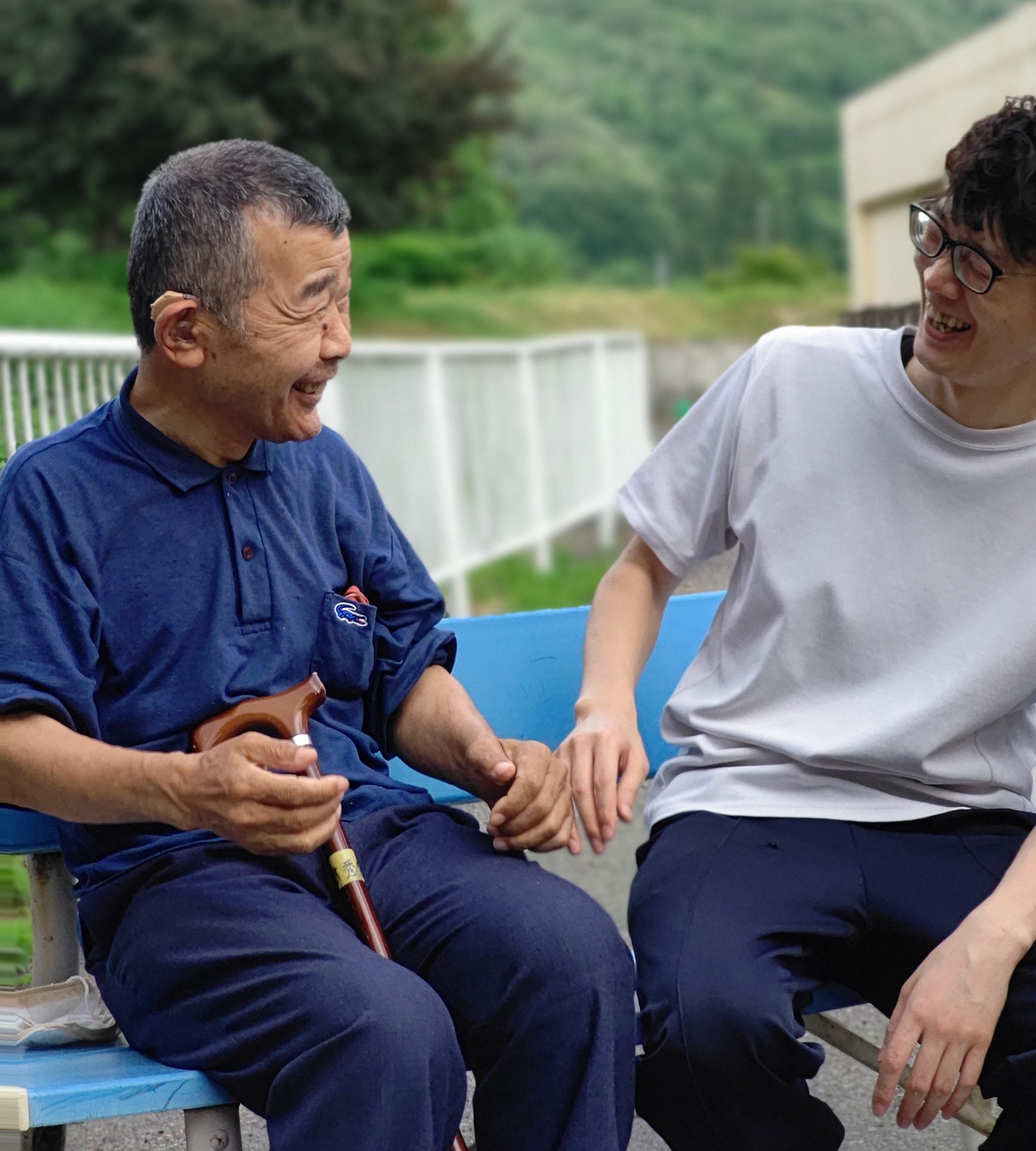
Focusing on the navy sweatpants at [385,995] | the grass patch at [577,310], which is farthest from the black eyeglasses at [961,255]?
the grass patch at [577,310]

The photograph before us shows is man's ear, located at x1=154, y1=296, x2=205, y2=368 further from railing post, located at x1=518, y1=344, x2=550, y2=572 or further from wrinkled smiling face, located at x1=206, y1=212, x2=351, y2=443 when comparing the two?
railing post, located at x1=518, y1=344, x2=550, y2=572

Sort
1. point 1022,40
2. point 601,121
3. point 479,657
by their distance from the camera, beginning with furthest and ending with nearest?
point 601,121
point 1022,40
point 479,657

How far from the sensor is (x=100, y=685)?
7.38ft

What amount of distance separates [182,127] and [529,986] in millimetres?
26300

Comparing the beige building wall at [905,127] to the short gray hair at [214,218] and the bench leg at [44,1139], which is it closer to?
the short gray hair at [214,218]

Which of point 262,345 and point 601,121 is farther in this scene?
point 601,121

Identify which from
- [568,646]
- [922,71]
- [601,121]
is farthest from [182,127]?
[601,121]

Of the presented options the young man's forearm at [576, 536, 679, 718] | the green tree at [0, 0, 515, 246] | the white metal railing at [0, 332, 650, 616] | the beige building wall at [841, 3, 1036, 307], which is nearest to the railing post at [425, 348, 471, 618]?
the white metal railing at [0, 332, 650, 616]

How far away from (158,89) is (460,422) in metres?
19.3

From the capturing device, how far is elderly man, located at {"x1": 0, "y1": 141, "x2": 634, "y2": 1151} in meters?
2.05

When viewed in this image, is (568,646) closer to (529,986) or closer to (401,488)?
(529,986)

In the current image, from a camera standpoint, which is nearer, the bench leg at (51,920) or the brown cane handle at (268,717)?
the brown cane handle at (268,717)

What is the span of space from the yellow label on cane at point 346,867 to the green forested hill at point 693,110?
2481 inches

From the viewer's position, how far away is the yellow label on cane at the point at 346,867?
2.25m
